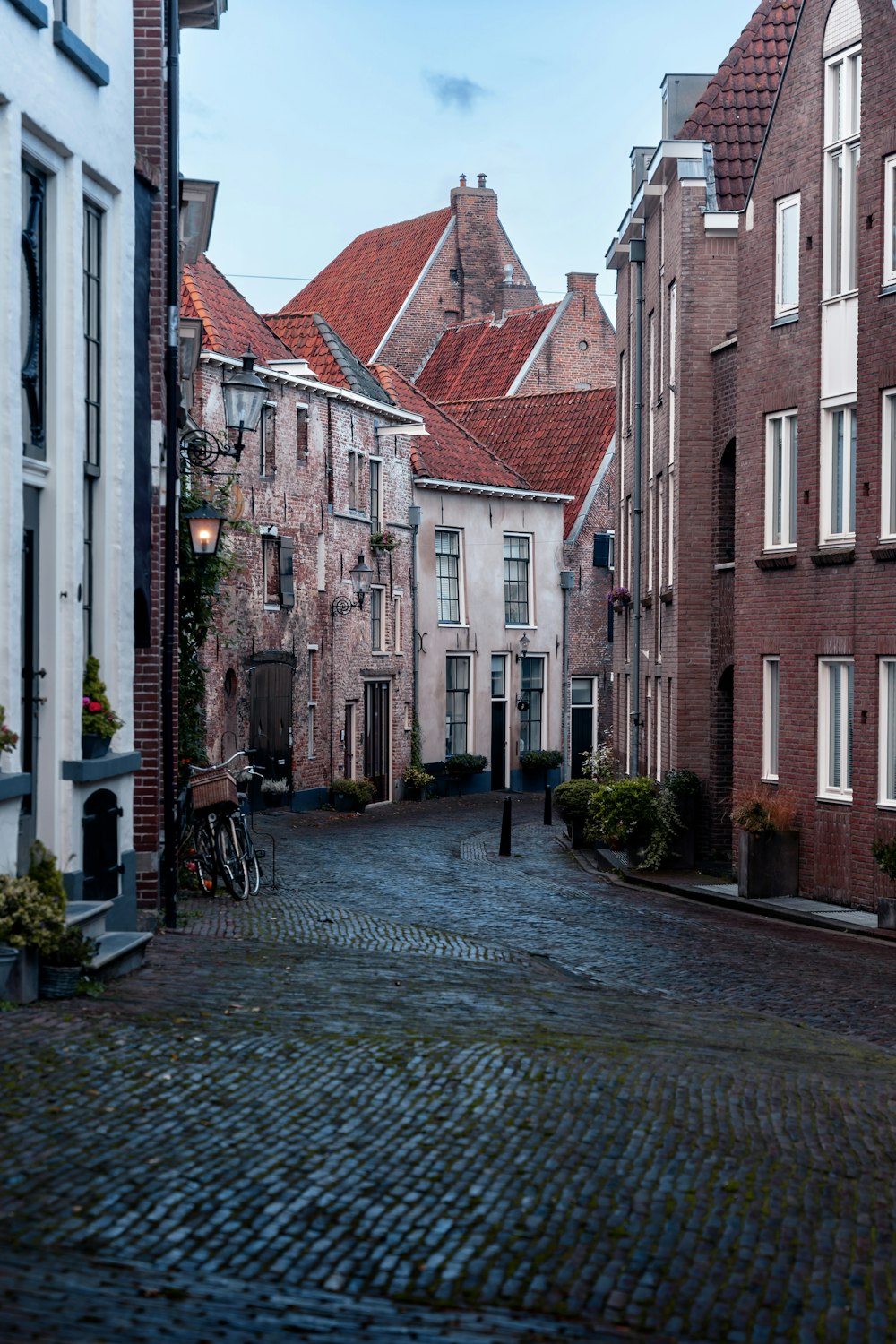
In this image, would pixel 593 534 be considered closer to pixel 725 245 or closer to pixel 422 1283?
pixel 725 245

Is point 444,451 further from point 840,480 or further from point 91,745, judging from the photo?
point 91,745

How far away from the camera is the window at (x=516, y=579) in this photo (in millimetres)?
44719

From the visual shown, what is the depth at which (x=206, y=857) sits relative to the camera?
56.9 feet

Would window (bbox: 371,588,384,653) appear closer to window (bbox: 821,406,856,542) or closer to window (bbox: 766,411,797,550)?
window (bbox: 766,411,797,550)

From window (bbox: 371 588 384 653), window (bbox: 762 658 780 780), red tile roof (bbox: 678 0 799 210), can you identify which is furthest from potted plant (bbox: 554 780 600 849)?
window (bbox: 371 588 384 653)

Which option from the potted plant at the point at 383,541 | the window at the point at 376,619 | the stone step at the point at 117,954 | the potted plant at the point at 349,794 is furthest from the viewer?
the window at the point at 376,619

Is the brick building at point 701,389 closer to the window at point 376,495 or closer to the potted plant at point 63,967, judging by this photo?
the window at point 376,495

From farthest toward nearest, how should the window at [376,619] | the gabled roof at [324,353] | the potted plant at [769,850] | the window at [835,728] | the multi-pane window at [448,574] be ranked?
the multi-pane window at [448,574] → the window at [376,619] → the gabled roof at [324,353] → the potted plant at [769,850] → the window at [835,728]

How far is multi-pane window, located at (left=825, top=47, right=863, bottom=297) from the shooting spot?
19.8m

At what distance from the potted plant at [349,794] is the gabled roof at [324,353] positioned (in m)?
8.61

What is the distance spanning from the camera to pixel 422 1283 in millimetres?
5160

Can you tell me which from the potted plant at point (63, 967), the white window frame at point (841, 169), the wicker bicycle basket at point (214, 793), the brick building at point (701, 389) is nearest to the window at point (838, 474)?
the white window frame at point (841, 169)

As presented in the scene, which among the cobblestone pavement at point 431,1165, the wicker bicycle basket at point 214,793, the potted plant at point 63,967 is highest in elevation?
the wicker bicycle basket at point 214,793

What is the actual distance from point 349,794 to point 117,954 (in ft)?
81.0
